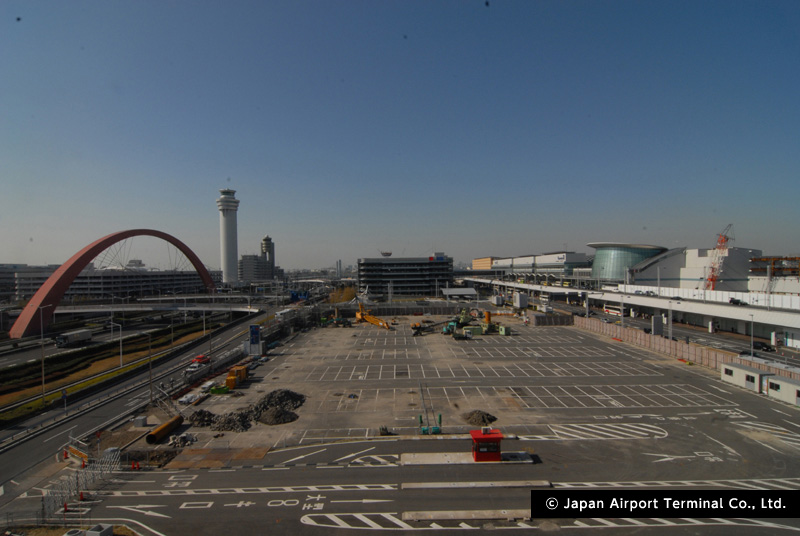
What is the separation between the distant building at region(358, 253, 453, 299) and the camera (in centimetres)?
13125

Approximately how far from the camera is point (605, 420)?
2286cm

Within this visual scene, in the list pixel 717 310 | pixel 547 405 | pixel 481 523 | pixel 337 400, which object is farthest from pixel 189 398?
pixel 717 310

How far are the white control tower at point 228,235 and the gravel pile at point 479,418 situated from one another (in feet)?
542

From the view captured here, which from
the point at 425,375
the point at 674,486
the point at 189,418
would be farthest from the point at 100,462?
the point at 674,486

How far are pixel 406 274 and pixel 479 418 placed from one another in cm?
10937

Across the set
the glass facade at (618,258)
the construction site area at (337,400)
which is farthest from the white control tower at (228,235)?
the glass facade at (618,258)

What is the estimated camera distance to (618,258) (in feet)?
323

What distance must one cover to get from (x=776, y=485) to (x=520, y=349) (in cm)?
2911

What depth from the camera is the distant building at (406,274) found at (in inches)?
5167

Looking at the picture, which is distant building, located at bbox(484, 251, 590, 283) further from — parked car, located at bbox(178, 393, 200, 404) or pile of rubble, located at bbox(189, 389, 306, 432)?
parked car, located at bbox(178, 393, 200, 404)

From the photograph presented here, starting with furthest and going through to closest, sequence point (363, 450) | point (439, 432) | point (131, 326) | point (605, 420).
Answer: point (131, 326)
point (605, 420)
point (439, 432)
point (363, 450)

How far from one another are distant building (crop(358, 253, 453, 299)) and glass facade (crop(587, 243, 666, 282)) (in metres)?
49.4

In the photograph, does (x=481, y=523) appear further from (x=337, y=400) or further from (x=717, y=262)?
(x=717, y=262)

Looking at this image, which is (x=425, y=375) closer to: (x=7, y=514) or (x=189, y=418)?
(x=189, y=418)
